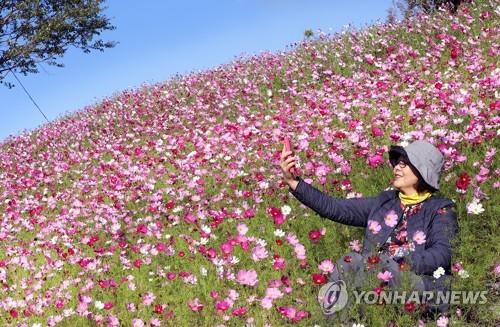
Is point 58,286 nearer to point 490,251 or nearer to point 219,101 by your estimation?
point 490,251

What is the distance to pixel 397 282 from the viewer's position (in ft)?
12.3

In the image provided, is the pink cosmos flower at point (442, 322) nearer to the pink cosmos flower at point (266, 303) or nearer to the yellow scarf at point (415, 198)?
the yellow scarf at point (415, 198)

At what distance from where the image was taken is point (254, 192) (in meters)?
6.75

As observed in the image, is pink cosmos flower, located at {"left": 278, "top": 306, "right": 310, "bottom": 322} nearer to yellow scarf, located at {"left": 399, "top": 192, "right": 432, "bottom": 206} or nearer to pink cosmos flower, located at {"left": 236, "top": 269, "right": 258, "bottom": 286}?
pink cosmos flower, located at {"left": 236, "top": 269, "right": 258, "bottom": 286}

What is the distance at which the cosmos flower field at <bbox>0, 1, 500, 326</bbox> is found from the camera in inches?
185

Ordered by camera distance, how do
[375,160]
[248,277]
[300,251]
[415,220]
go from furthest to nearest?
[375,160], [300,251], [248,277], [415,220]

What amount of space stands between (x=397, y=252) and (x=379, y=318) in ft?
1.76

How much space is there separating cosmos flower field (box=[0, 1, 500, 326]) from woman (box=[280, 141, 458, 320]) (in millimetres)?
230

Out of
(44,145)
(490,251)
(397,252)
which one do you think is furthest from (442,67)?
(44,145)

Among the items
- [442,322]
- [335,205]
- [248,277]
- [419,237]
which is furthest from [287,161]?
[442,322]

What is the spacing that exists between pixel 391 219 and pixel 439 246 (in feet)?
1.56

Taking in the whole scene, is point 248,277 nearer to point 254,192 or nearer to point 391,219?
point 391,219

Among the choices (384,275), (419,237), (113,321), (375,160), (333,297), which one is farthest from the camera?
(375,160)

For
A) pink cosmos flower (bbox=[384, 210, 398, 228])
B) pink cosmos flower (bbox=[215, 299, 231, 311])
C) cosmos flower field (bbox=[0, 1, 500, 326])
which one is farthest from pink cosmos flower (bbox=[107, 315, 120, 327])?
pink cosmos flower (bbox=[384, 210, 398, 228])
